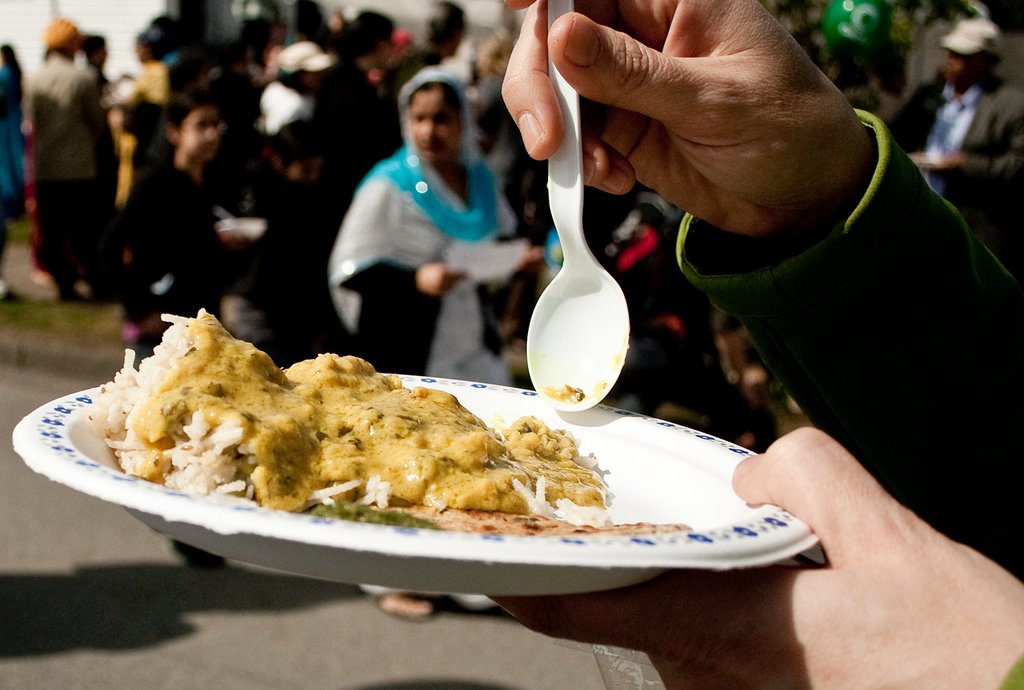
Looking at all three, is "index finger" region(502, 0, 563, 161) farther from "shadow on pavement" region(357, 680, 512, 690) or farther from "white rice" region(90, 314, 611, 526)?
"shadow on pavement" region(357, 680, 512, 690)

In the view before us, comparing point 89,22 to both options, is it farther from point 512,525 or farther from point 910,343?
point 512,525

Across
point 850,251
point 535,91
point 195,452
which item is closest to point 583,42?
point 535,91

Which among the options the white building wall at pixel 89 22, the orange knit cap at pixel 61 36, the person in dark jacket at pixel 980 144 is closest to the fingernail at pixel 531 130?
the person in dark jacket at pixel 980 144

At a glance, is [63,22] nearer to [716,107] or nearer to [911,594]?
[716,107]

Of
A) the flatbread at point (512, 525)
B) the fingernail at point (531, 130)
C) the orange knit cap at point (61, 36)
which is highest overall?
the fingernail at point (531, 130)

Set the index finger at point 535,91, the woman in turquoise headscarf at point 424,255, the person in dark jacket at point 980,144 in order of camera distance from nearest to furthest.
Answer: the index finger at point 535,91, the woman in turquoise headscarf at point 424,255, the person in dark jacket at point 980,144

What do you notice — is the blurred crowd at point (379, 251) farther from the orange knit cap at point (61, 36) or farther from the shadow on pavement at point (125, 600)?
the orange knit cap at point (61, 36)

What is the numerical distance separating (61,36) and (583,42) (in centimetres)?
1125

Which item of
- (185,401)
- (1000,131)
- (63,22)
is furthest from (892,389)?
(63,22)

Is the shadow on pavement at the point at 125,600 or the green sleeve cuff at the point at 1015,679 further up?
the green sleeve cuff at the point at 1015,679

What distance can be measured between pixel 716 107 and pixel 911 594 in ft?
3.48

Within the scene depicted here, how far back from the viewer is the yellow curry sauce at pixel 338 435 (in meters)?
1.83

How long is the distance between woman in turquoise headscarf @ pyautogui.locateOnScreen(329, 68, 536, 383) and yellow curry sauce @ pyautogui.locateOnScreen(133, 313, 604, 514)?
10.4ft

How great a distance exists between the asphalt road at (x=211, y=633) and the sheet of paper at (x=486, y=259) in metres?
1.78
